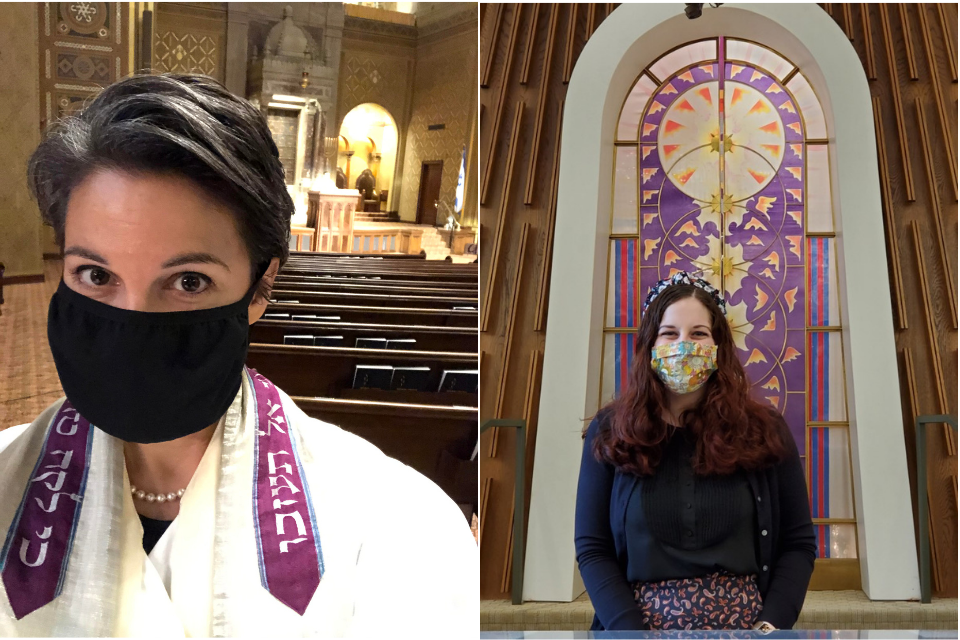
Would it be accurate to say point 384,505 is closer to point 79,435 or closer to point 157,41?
point 79,435

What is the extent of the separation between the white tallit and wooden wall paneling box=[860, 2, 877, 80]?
213 cm

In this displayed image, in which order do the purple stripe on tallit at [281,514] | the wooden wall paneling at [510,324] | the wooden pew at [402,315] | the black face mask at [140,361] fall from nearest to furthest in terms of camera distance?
the black face mask at [140,361] < the purple stripe on tallit at [281,514] < the wooden pew at [402,315] < the wooden wall paneling at [510,324]

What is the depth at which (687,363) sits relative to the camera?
199cm

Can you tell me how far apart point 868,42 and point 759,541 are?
1.81m

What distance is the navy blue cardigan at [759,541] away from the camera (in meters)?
1.82

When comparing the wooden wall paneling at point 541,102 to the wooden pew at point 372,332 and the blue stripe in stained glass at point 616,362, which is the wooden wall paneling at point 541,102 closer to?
the blue stripe in stained glass at point 616,362

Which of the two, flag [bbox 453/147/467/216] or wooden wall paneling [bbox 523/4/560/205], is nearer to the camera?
flag [bbox 453/147/467/216]

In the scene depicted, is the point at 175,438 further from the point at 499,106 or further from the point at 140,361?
the point at 499,106

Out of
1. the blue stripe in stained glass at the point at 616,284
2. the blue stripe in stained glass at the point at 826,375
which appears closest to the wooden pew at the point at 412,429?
the blue stripe in stained glass at the point at 616,284

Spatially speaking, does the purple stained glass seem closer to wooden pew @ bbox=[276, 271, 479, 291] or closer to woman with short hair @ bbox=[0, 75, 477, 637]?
wooden pew @ bbox=[276, 271, 479, 291]

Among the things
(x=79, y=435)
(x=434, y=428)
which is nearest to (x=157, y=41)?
(x=79, y=435)

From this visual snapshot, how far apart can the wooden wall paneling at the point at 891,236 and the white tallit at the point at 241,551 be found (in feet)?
5.85

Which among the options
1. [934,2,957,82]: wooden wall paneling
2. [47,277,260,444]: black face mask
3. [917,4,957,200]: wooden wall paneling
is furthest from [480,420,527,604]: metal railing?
[934,2,957,82]: wooden wall paneling

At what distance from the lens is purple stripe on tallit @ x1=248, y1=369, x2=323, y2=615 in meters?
1.48
